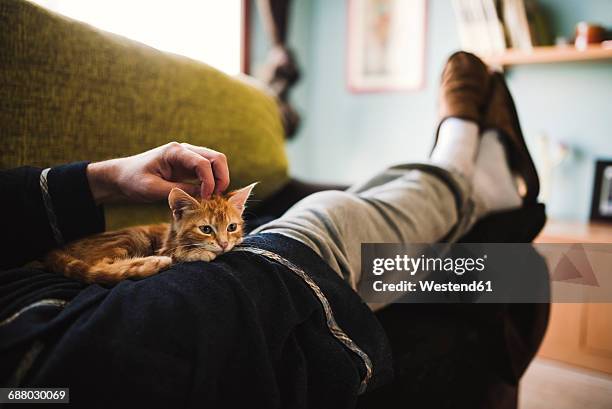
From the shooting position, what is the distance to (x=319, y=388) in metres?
0.41

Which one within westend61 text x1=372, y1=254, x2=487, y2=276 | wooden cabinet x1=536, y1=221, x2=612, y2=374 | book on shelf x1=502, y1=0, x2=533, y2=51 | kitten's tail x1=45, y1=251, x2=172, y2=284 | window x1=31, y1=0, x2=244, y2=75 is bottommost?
wooden cabinet x1=536, y1=221, x2=612, y2=374

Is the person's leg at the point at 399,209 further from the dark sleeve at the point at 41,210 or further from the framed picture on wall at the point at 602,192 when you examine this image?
the framed picture on wall at the point at 602,192

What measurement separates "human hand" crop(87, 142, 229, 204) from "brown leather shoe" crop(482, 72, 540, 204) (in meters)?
0.69

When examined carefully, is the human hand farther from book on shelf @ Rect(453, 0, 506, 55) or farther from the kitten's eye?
book on shelf @ Rect(453, 0, 506, 55)

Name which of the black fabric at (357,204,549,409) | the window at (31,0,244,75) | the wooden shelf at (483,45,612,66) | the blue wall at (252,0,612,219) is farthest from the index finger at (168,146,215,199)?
the wooden shelf at (483,45,612,66)

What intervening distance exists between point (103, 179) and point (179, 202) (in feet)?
0.36

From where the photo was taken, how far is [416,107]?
184cm

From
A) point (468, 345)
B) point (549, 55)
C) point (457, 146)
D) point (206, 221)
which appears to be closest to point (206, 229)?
point (206, 221)

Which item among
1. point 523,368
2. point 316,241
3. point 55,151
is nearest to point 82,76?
point 55,151

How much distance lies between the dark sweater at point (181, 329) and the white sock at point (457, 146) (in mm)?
466

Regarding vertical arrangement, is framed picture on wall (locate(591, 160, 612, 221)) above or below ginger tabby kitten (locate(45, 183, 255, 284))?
below

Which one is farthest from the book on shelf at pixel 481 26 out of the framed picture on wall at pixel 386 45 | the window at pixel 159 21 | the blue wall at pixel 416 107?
the window at pixel 159 21

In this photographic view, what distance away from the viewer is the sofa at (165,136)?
1.74 feet

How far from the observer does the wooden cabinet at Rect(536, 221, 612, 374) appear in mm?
716
